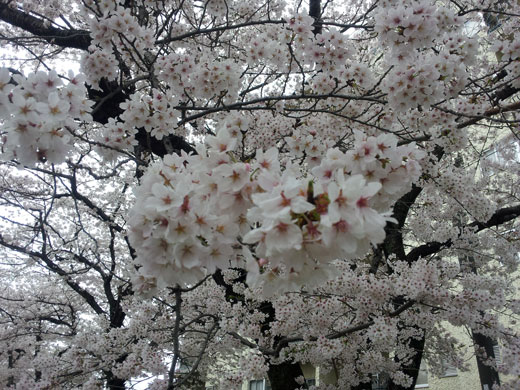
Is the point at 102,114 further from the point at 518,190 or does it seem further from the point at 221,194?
the point at 518,190

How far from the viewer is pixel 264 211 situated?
1.19m

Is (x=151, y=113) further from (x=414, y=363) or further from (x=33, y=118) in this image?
(x=414, y=363)

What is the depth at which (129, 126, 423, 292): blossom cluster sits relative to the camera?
47.5 inches

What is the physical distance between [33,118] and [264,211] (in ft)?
3.95

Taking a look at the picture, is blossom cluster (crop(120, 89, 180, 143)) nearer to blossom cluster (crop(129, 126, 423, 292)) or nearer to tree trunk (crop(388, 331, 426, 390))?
blossom cluster (crop(129, 126, 423, 292))

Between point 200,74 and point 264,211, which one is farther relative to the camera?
point 200,74

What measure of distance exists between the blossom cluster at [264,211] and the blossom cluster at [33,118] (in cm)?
63

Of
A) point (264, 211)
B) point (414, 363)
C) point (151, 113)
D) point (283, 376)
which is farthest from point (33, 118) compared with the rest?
point (414, 363)

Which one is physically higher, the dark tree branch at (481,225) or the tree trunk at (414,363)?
the dark tree branch at (481,225)

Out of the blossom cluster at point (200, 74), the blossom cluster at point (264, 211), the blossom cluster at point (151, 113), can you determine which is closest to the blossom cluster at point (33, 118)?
the blossom cluster at point (264, 211)

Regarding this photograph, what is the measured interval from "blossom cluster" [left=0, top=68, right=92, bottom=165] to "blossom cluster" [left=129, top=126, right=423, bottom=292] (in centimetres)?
63

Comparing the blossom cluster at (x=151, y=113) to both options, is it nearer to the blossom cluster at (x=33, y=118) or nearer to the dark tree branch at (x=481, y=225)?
the blossom cluster at (x=33, y=118)

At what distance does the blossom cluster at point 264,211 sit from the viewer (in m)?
1.21

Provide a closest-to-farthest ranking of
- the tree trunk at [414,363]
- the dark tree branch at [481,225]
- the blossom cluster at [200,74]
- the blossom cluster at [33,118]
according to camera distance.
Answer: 1. the blossom cluster at [33,118]
2. the blossom cluster at [200,74]
3. the tree trunk at [414,363]
4. the dark tree branch at [481,225]
